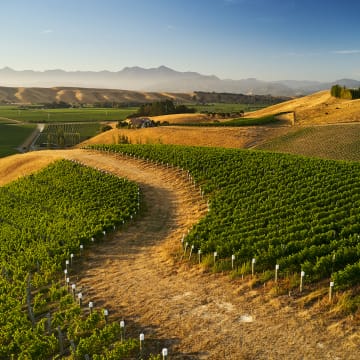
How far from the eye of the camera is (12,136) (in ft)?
478

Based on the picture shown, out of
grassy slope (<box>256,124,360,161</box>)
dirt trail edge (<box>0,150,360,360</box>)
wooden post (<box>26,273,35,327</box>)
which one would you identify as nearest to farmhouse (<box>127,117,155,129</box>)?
grassy slope (<box>256,124,360,161</box>)

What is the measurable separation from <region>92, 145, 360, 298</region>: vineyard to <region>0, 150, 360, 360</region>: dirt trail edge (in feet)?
6.53

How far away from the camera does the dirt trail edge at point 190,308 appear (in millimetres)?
15898

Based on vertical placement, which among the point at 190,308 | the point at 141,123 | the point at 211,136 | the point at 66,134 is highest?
the point at 141,123

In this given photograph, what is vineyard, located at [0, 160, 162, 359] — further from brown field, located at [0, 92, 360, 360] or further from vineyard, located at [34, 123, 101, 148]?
vineyard, located at [34, 123, 101, 148]

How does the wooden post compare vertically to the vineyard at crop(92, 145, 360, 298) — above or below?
below

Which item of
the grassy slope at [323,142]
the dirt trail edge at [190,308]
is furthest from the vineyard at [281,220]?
the grassy slope at [323,142]

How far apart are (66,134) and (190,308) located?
13759 centimetres

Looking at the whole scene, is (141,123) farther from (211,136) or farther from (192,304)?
(192,304)

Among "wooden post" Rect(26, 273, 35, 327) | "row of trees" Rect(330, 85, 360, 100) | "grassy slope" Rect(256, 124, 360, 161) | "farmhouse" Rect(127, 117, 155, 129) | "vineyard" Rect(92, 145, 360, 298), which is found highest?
"row of trees" Rect(330, 85, 360, 100)

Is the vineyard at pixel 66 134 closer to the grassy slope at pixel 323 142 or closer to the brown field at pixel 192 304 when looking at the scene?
the grassy slope at pixel 323 142

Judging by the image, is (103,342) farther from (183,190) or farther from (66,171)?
(66,171)

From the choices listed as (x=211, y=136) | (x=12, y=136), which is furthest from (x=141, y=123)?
(x=12, y=136)

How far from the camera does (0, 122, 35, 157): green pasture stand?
11938 centimetres
